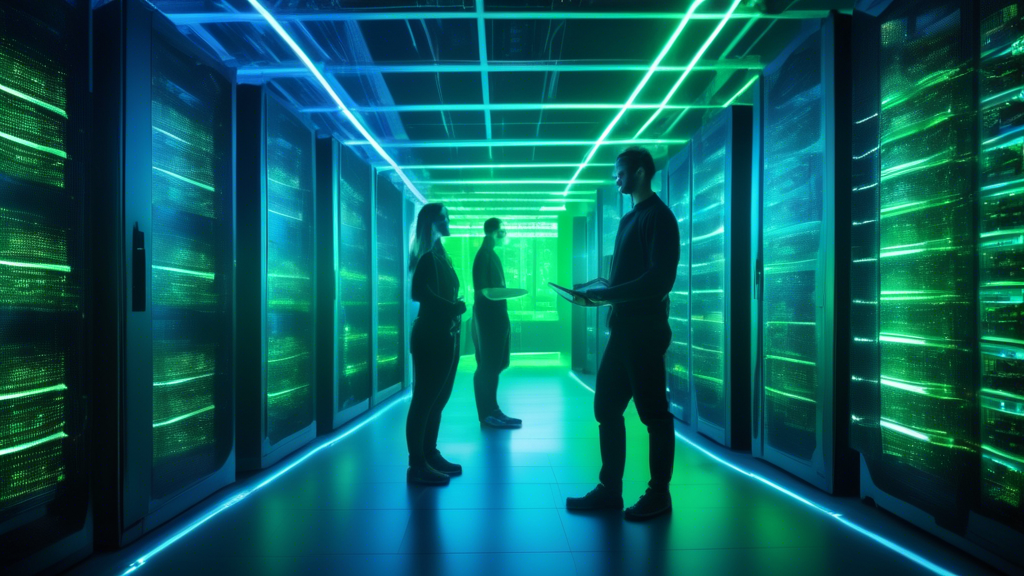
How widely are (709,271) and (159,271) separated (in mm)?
3842

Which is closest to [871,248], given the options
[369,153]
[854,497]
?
[854,497]

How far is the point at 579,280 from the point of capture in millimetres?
9375

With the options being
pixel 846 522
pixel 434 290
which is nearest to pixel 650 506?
pixel 846 522

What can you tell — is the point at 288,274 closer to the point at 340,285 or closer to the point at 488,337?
the point at 340,285

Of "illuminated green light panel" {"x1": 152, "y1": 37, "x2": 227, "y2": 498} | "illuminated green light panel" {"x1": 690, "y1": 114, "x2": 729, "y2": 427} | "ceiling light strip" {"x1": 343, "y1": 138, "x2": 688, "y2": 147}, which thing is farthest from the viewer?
"ceiling light strip" {"x1": 343, "y1": 138, "x2": 688, "y2": 147}

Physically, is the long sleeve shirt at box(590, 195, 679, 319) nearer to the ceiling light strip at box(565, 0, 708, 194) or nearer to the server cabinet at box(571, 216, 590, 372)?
the ceiling light strip at box(565, 0, 708, 194)

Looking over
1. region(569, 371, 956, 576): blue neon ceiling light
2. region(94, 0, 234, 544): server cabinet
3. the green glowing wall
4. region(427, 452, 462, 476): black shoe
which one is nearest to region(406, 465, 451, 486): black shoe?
region(427, 452, 462, 476): black shoe

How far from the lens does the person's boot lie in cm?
485

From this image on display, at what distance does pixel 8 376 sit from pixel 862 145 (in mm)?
3895

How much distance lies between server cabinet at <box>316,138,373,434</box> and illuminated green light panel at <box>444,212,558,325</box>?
7.74 m

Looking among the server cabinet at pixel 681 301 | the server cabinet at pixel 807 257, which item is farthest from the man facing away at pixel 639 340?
the server cabinet at pixel 681 301

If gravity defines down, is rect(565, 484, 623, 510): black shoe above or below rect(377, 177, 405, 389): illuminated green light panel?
below

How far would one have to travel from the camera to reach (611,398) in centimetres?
268

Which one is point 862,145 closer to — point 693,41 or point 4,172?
point 693,41
